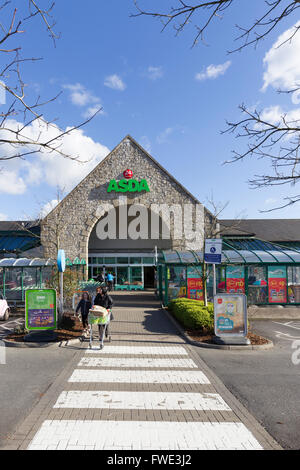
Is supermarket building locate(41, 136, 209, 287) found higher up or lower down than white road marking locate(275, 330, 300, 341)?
higher up

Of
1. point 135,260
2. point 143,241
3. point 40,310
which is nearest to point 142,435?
point 40,310

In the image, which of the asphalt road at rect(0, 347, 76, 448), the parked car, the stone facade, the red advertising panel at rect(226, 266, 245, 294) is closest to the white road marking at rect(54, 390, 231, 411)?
the asphalt road at rect(0, 347, 76, 448)

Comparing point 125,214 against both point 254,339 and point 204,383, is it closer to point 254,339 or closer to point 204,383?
point 254,339

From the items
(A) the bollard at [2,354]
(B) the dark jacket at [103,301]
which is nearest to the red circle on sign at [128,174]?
(B) the dark jacket at [103,301]

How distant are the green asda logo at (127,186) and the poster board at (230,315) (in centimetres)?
1679

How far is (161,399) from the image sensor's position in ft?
18.0

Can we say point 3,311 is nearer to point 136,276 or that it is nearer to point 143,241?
point 136,276

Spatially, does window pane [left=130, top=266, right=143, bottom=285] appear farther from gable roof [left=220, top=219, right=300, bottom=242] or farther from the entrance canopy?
the entrance canopy

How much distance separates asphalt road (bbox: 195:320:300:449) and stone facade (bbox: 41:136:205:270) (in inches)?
653

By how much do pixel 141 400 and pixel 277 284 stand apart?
12730mm

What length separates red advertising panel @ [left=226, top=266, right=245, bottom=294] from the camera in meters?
16.4

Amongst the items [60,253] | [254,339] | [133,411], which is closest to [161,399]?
[133,411]

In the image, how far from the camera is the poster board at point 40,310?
9875 mm
